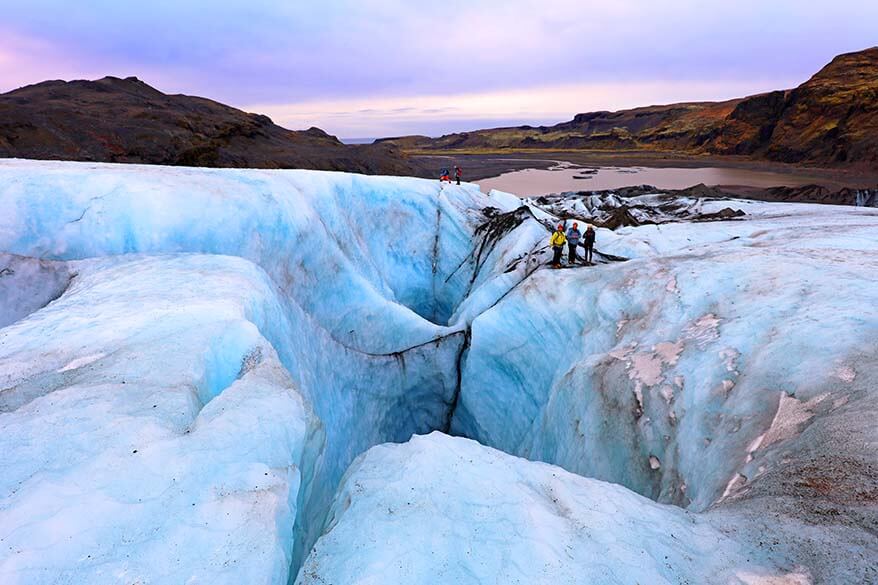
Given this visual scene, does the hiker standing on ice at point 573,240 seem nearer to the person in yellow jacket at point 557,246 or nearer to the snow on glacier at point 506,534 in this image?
the person in yellow jacket at point 557,246

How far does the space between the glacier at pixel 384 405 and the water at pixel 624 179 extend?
1368 inches

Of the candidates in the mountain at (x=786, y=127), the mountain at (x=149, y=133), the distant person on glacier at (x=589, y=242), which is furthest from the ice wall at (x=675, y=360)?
the mountain at (x=786, y=127)

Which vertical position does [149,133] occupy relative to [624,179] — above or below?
above

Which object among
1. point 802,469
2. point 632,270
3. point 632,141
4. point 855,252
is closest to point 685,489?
point 802,469

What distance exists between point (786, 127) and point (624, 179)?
25.8m

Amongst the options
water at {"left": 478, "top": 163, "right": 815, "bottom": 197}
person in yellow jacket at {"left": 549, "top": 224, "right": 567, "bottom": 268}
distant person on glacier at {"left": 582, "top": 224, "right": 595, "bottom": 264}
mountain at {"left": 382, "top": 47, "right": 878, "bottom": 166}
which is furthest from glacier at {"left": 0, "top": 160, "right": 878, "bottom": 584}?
mountain at {"left": 382, "top": 47, "right": 878, "bottom": 166}

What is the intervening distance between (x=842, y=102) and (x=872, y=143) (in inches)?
347

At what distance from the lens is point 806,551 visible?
277 centimetres

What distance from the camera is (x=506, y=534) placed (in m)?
3.05

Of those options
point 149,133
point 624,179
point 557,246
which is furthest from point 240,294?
point 624,179

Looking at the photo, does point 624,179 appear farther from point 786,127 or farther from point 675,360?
point 675,360

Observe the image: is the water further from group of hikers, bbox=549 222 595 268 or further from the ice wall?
the ice wall

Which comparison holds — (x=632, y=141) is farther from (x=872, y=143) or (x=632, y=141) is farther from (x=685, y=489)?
(x=685, y=489)

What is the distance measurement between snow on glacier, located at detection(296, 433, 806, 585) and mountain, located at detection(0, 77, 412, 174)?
2603 cm
